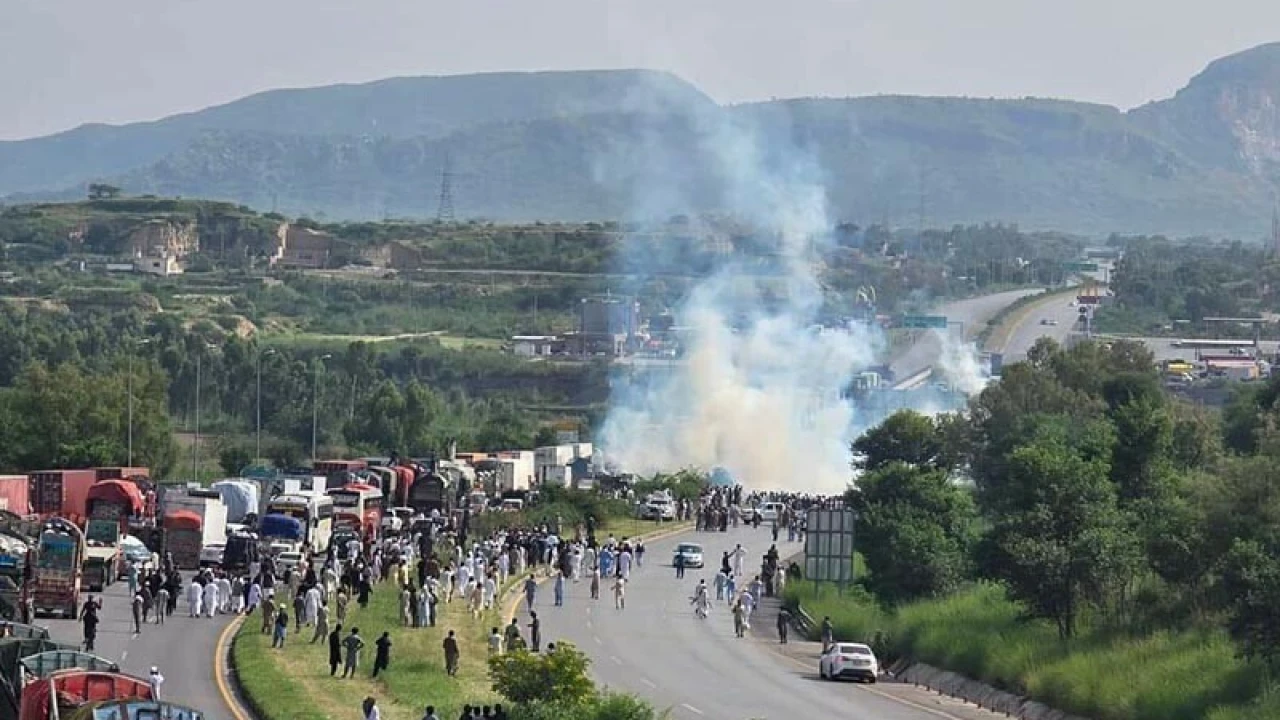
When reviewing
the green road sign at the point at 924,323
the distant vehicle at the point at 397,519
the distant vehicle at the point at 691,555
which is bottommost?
the distant vehicle at the point at 691,555

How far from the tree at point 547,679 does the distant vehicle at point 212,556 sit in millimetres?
25596

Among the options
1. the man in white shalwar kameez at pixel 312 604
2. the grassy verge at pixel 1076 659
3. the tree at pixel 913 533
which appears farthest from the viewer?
the tree at pixel 913 533

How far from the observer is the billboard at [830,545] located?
217 ft

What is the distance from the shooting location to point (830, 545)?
6631 cm

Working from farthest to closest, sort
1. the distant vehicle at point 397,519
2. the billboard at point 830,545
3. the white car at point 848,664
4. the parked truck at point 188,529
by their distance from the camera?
the distant vehicle at point 397,519 < the billboard at point 830,545 < the parked truck at point 188,529 < the white car at point 848,664

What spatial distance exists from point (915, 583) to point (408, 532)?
18.4 meters

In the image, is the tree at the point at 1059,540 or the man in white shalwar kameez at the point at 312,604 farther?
the tree at the point at 1059,540

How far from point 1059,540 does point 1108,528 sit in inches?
39.6

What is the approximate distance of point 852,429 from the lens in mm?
137125

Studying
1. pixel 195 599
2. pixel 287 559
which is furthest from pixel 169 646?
pixel 287 559

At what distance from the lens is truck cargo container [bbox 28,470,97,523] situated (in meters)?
67.3

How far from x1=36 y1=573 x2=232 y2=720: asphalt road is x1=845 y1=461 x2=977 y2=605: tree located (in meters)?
16.9

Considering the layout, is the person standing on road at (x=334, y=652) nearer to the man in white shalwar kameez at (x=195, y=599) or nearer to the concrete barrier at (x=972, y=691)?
the man in white shalwar kameez at (x=195, y=599)

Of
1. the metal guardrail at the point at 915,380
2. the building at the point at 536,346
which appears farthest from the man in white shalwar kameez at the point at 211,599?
the building at the point at 536,346
